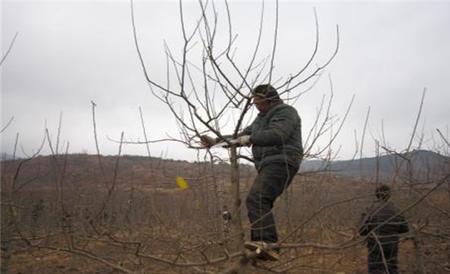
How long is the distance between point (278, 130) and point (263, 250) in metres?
0.79

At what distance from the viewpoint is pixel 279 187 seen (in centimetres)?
259

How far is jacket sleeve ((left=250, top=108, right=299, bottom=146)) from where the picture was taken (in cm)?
232

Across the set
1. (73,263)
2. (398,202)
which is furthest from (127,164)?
(398,202)

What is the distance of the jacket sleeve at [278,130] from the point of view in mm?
2318

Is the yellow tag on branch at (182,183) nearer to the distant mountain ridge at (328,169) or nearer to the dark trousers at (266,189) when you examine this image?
the distant mountain ridge at (328,169)

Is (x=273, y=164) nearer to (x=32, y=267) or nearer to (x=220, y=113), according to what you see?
(x=220, y=113)

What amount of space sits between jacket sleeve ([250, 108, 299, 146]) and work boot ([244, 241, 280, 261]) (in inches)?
22.4

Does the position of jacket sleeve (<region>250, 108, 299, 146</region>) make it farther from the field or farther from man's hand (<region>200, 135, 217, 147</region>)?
the field

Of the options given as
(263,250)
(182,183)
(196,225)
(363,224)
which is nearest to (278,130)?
(182,183)

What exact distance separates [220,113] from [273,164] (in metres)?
0.71

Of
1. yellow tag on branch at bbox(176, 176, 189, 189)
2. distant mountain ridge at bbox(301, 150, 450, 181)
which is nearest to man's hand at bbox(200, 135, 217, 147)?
yellow tag on branch at bbox(176, 176, 189, 189)

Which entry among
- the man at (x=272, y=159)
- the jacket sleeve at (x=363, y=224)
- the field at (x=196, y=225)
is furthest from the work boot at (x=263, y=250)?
the jacket sleeve at (x=363, y=224)

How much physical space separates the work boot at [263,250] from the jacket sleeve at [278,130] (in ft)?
1.87

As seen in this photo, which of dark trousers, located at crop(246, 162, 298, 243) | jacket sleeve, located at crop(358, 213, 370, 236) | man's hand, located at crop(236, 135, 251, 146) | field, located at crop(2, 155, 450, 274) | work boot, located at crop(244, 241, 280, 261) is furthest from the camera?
dark trousers, located at crop(246, 162, 298, 243)
